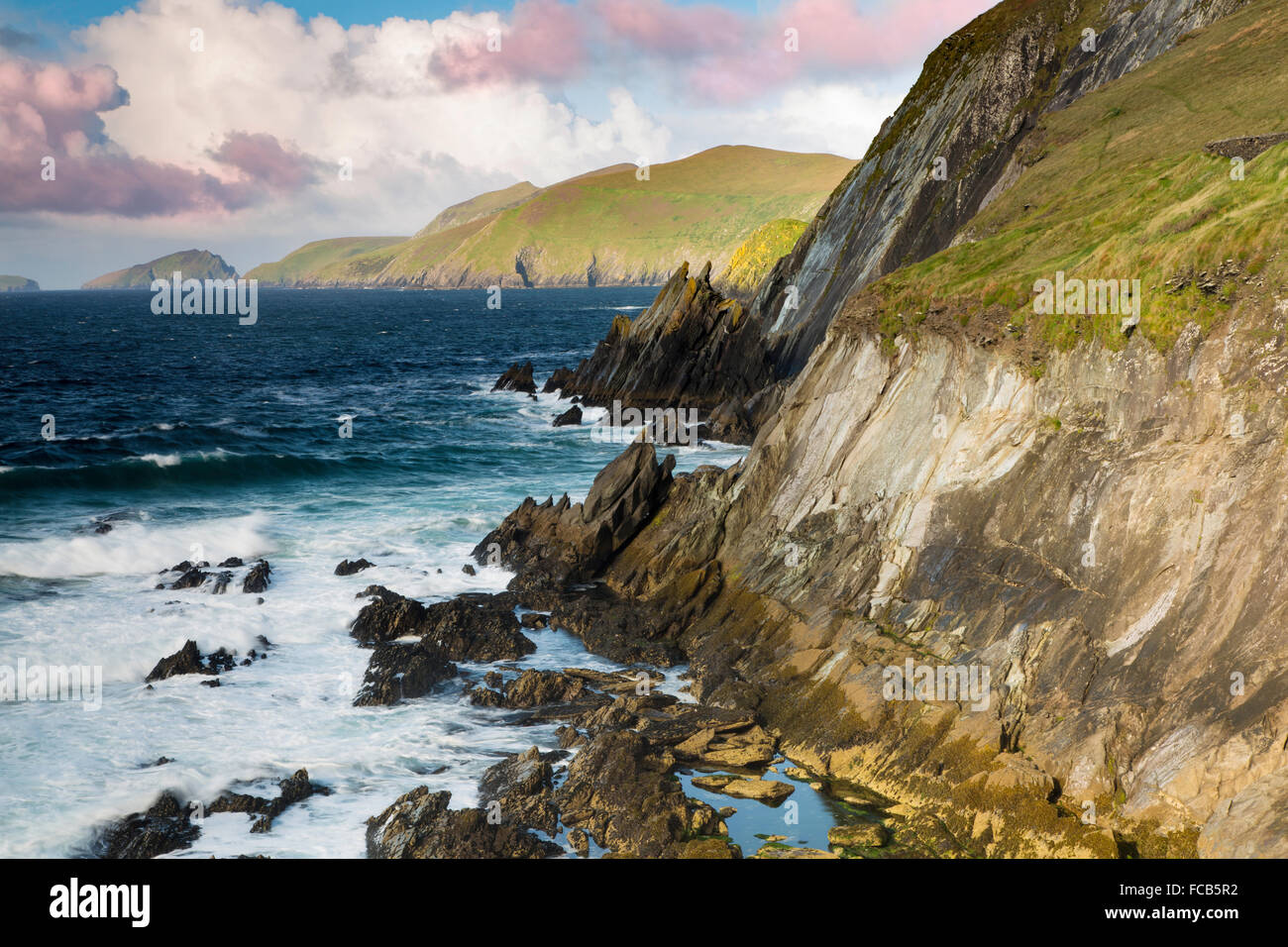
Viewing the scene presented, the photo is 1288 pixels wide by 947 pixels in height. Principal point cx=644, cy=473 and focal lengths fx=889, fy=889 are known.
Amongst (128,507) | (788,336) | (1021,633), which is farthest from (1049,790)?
(788,336)

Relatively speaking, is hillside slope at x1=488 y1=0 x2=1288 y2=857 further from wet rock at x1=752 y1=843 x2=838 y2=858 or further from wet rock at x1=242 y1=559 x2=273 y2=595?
wet rock at x1=242 y1=559 x2=273 y2=595

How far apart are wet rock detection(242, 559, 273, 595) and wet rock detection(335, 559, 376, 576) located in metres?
2.34

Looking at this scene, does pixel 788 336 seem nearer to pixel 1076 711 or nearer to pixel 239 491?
pixel 239 491

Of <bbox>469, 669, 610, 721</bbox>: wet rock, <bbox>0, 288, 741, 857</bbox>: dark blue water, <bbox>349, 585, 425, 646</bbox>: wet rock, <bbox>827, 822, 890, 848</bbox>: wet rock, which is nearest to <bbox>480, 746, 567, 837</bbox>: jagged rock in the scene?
<bbox>0, 288, 741, 857</bbox>: dark blue water

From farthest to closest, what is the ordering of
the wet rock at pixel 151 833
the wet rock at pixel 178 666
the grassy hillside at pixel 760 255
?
the grassy hillside at pixel 760 255
the wet rock at pixel 178 666
the wet rock at pixel 151 833

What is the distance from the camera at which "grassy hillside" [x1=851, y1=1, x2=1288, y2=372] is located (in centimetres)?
1841

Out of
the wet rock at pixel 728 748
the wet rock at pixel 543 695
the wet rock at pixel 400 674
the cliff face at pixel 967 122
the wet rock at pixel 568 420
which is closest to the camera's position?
the wet rock at pixel 728 748

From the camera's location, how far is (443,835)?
53.7 ft

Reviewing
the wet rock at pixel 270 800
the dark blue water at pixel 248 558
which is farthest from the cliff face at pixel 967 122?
the wet rock at pixel 270 800

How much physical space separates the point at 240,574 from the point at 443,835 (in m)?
18.4

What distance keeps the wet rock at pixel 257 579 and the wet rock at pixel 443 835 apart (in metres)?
15.0

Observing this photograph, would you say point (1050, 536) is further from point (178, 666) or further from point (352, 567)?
point (352, 567)

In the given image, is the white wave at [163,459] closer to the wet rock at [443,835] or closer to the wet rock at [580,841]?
the wet rock at [443,835]

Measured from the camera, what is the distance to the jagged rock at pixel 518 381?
7357cm
